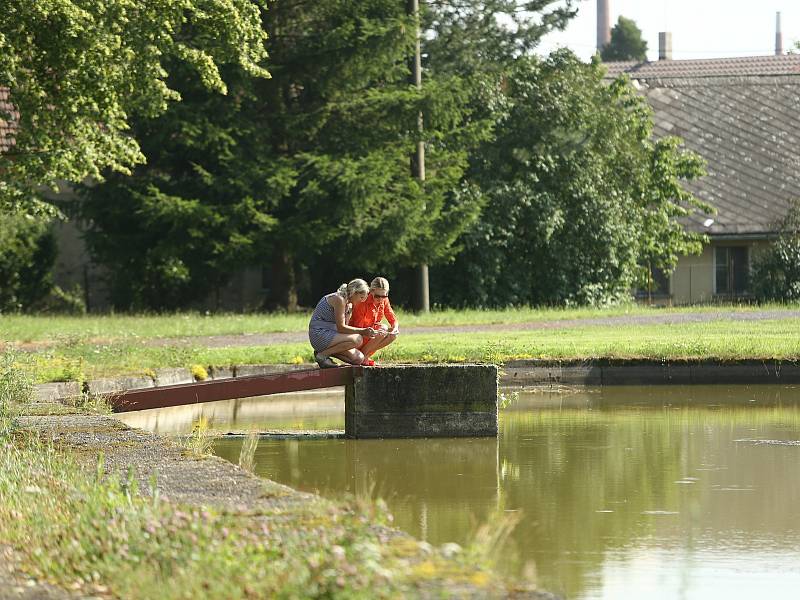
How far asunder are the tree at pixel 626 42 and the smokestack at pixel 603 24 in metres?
0.55

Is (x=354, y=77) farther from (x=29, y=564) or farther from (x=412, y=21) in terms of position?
(x=29, y=564)

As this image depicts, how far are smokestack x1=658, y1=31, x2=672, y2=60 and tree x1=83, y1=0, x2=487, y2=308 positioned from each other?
56286 millimetres

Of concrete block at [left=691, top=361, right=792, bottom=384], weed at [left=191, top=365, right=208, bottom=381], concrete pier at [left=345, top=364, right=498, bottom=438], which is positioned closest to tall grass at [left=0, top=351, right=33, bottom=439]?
concrete pier at [left=345, top=364, right=498, bottom=438]

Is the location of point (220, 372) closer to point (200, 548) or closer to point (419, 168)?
point (200, 548)

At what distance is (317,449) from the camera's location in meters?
13.4

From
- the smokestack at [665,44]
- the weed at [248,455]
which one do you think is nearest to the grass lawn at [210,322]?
the weed at [248,455]

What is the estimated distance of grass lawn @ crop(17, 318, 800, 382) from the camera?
17328 millimetres

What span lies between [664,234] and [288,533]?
113 feet

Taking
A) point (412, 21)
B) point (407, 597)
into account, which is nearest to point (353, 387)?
point (407, 597)

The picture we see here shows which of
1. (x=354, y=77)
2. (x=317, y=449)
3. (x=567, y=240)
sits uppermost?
(x=354, y=77)

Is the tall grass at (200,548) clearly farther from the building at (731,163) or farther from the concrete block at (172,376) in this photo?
the building at (731,163)

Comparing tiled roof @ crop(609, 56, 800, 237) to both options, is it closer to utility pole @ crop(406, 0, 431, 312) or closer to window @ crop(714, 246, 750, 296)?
window @ crop(714, 246, 750, 296)

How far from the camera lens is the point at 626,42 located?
357 ft

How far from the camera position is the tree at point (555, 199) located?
117ft
